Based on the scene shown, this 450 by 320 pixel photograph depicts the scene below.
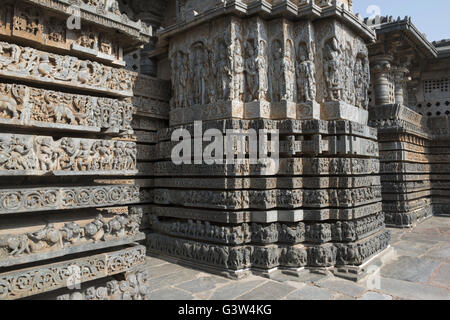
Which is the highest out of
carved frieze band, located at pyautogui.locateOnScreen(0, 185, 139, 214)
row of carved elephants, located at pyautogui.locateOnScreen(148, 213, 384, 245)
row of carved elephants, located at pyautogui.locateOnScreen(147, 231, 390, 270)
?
carved frieze band, located at pyautogui.locateOnScreen(0, 185, 139, 214)

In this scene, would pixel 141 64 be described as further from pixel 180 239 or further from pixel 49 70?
pixel 49 70

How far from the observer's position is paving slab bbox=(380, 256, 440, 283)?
19.4ft

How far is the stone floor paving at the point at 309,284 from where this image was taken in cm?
505

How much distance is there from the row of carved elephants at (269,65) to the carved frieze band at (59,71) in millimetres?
2669

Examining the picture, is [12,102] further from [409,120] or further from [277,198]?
[409,120]

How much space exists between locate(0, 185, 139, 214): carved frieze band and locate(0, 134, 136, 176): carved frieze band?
0.64 feet

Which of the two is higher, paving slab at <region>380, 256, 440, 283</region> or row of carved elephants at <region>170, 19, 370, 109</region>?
row of carved elephants at <region>170, 19, 370, 109</region>

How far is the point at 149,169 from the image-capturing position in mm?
8039

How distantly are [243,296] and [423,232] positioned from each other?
7.58m

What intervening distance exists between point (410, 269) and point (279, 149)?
343 centimetres

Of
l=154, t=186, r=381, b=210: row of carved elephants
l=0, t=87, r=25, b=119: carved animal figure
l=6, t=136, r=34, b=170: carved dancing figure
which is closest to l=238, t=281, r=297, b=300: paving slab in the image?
l=154, t=186, r=381, b=210: row of carved elephants

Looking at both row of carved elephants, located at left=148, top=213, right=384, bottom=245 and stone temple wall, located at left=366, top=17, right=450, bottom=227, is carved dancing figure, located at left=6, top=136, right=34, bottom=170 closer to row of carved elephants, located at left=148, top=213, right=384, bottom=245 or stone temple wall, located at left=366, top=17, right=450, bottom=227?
row of carved elephants, located at left=148, top=213, right=384, bottom=245

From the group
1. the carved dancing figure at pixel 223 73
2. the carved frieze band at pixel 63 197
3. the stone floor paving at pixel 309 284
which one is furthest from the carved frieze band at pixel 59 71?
the stone floor paving at pixel 309 284

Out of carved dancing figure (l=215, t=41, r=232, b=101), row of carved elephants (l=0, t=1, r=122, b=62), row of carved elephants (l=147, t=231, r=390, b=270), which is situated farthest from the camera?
carved dancing figure (l=215, t=41, r=232, b=101)
